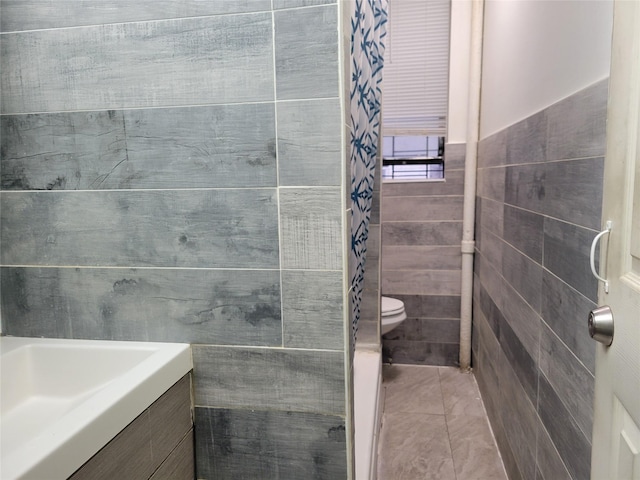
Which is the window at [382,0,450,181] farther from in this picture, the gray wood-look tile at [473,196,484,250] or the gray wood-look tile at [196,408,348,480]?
the gray wood-look tile at [196,408,348,480]

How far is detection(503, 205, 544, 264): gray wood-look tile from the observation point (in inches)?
71.3

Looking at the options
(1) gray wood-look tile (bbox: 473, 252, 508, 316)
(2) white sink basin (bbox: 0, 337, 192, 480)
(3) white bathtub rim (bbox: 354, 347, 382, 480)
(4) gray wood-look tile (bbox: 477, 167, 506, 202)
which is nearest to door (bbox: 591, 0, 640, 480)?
(2) white sink basin (bbox: 0, 337, 192, 480)

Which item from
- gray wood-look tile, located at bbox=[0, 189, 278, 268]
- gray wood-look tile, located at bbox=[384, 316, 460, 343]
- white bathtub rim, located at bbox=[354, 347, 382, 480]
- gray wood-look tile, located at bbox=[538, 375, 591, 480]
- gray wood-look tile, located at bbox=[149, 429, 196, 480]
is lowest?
gray wood-look tile, located at bbox=[384, 316, 460, 343]

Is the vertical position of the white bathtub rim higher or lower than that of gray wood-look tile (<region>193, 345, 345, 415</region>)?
lower

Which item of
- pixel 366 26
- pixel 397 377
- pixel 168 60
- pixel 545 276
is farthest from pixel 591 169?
pixel 397 377

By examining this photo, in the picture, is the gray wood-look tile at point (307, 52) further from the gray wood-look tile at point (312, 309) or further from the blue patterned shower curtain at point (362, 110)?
the gray wood-look tile at point (312, 309)

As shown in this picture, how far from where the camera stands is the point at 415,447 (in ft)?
8.11

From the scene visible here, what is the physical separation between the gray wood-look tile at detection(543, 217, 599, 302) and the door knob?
393 millimetres

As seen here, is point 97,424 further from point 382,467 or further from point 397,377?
point 397,377

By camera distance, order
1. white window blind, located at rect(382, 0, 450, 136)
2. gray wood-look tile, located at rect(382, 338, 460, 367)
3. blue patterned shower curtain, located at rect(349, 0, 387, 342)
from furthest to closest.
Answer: gray wood-look tile, located at rect(382, 338, 460, 367) → white window blind, located at rect(382, 0, 450, 136) → blue patterned shower curtain, located at rect(349, 0, 387, 342)

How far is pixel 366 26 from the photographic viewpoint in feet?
5.22

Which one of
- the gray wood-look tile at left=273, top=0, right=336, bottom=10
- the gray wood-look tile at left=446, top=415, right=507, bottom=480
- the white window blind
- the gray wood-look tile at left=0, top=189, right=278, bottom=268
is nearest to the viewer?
the gray wood-look tile at left=273, top=0, right=336, bottom=10

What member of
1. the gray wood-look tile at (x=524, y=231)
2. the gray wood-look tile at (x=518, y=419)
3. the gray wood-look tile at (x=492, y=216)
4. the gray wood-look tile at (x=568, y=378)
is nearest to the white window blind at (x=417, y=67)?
the gray wood-look tile at (x=492, y=216)

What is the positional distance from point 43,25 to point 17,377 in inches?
32.3
